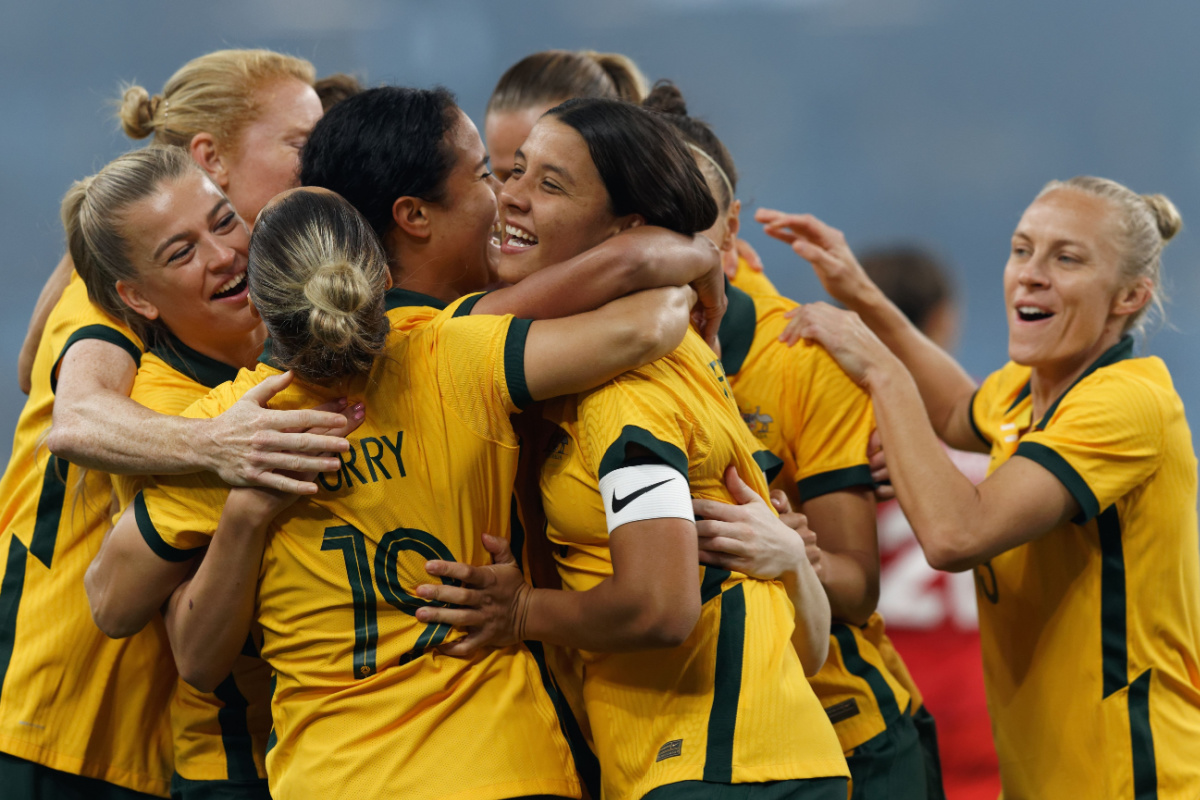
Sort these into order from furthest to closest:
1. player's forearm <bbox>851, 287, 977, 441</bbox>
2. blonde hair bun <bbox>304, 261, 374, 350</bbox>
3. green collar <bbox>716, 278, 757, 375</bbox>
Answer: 1. player's forearm <bbox>851, 287, 977, 441</bbox>
2. green collar <bbox>716, 278, 757, 375</bbox>
3. blonde hair bun <bbox>304, 261, 374, 350</bbox>

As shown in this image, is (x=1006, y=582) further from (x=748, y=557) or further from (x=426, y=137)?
(x=426, y=137)

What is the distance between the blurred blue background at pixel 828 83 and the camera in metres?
7.62

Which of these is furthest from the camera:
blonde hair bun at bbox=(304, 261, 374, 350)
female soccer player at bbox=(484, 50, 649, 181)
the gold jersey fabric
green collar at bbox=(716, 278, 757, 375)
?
female soccer player at bbox=(484, 50, 649, 181)

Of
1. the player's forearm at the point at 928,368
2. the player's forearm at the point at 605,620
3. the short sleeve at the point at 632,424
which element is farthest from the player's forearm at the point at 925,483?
the player's forearm at the point at 605,620

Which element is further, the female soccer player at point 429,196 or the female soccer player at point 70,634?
the female soccer player at point 70,634

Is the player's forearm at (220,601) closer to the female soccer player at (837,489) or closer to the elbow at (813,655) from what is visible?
the elbow at (813,655)

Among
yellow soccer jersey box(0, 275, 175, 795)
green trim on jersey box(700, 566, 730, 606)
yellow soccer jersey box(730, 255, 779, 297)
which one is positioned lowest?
yellow soccer jersey box(0, 275, 175, 795)

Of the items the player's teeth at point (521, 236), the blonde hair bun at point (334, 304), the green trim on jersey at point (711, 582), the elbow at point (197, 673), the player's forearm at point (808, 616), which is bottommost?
the elbow at point (197, 673)

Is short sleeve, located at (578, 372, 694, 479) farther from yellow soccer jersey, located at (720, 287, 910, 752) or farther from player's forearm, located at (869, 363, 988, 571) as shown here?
player's forearm, located at (869, 363, 988, 571)

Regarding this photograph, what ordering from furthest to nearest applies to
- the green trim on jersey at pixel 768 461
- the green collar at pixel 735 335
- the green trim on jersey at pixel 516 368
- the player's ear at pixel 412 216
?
the green collar at pixel 735 335 → the green trim on jersey at pixel 768 461 → the player's ear at pixel 412 216 → the green trim on jersey at pixel 516 368

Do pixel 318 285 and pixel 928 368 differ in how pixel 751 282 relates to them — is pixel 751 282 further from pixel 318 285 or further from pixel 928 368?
pixel 318 285

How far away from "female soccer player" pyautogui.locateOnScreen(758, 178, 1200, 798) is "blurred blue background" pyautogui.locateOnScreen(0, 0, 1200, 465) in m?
4.61

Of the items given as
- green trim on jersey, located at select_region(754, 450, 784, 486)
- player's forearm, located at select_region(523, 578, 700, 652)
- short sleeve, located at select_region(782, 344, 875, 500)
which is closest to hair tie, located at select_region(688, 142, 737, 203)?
short sleeve, located at select_region(782, 344, 875, 500)

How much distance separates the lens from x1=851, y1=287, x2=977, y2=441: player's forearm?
10.6 feet
